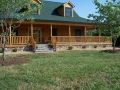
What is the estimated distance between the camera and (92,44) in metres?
24.2

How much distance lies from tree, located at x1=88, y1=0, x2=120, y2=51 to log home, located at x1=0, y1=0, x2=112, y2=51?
10.4ft

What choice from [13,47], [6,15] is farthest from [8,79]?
[13,47]

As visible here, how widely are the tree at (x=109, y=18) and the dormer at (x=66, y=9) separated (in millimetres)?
6259

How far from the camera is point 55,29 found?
25797 mm

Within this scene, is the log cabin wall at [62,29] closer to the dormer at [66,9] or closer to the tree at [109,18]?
the dormer at [66,9]

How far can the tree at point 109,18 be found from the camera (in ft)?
59.4

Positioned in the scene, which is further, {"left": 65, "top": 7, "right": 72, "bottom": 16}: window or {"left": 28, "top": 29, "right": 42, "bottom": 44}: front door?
{"left": 65, "top": 7, "right": 72, "bottom": 16}: window

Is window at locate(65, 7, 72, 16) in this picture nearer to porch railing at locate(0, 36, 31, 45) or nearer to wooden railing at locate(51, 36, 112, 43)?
wooden railing at locate(51, 36, 112, 43)

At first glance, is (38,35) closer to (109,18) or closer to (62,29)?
(62,29)

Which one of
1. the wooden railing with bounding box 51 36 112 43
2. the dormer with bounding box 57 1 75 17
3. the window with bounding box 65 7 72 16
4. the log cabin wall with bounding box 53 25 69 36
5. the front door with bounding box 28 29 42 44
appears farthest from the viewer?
the log cabin wall with bounding box 53 25 69 36

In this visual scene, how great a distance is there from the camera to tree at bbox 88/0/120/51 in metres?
18.1

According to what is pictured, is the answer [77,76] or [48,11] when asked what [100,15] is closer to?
[48,11]

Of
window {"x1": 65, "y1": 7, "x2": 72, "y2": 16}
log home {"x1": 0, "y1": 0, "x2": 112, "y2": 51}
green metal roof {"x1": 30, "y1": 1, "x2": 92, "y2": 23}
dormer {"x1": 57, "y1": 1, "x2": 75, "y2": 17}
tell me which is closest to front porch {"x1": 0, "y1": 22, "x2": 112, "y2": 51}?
log home {"x1": 0, "y1": 0, "x2": 112, "y2": 51}

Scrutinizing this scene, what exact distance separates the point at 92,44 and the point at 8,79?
1835 cm
